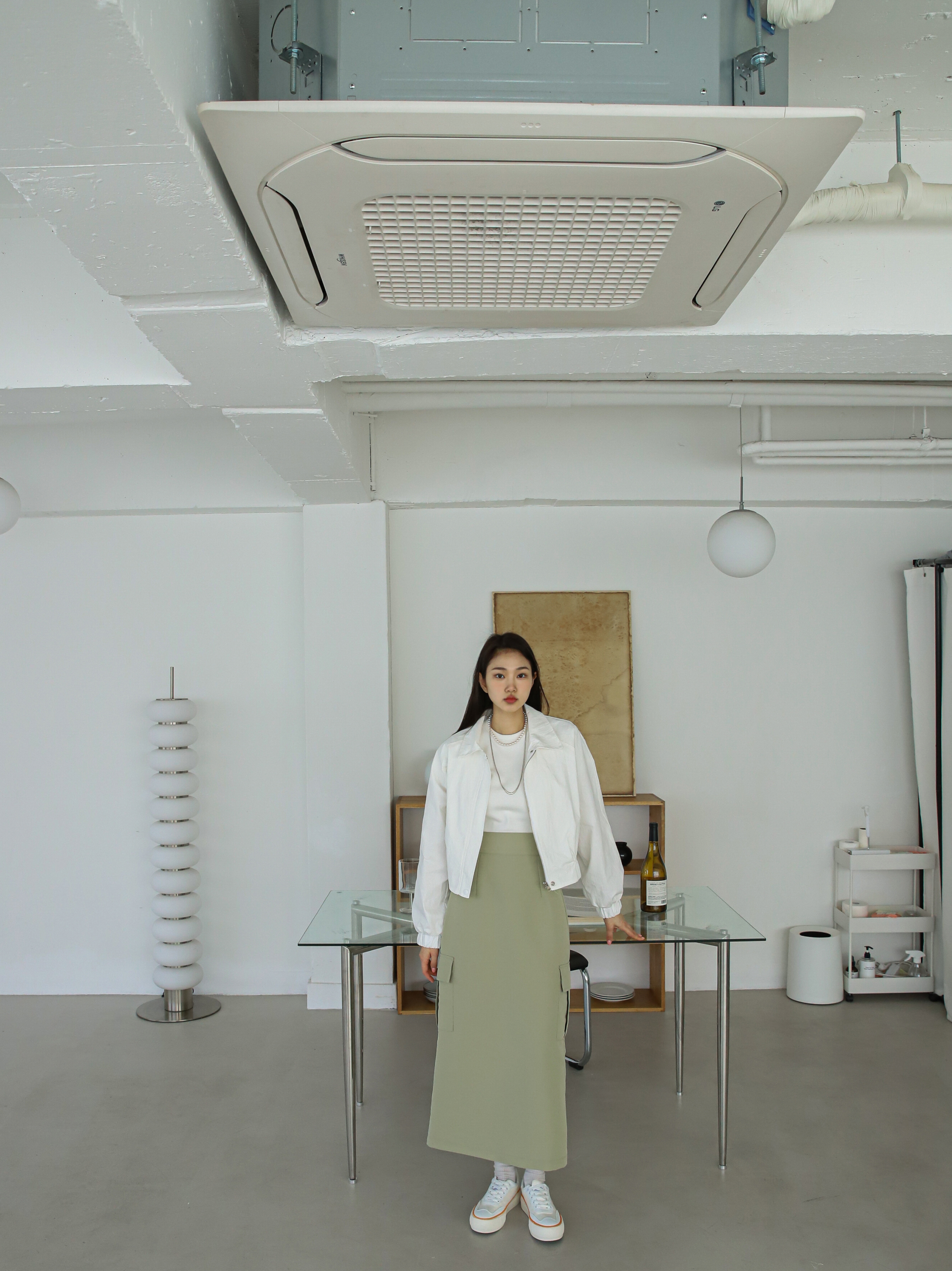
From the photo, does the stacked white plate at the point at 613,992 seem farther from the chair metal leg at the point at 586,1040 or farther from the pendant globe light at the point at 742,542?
the pendant globe light at the point at 742,542

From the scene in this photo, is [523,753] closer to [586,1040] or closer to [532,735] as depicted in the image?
[532,735]

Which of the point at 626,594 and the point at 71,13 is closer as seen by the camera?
the point at 71,13

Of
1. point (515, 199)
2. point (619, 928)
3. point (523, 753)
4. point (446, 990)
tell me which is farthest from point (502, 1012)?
point (515, 199)

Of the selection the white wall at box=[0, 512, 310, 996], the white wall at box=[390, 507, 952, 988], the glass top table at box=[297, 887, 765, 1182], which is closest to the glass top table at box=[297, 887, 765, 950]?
the glass top table at box=[297, 887, 765, 1182]

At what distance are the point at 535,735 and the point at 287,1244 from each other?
5.50 feet

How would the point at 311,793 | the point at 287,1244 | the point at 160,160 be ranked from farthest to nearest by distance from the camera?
the point at 311,793
the point at 287,1244
the point at 160,160

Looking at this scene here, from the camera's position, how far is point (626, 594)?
5246 mm

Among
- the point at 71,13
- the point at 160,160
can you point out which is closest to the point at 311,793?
the point at 160,160

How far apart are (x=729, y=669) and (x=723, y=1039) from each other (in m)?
2.29

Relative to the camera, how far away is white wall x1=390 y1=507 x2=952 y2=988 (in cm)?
526

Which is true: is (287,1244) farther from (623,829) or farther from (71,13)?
(71,13)

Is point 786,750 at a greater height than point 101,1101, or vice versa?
point 786,750

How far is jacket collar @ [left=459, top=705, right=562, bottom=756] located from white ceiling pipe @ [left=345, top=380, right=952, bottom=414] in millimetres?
1790

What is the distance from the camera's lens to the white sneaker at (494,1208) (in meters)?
3.05
